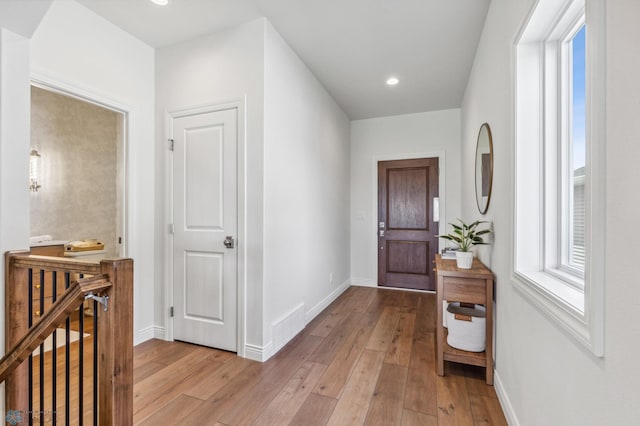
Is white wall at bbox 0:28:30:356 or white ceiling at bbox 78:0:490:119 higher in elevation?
white ceiling at bbox 78:0:490:119

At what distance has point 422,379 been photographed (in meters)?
2.16

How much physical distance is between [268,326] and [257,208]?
0.97 meters

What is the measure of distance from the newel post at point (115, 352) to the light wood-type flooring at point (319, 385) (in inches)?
20.5

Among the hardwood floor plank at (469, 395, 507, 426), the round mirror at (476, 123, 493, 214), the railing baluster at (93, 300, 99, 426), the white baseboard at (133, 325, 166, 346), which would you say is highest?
the round mirror at (476, 123, 493, 214)

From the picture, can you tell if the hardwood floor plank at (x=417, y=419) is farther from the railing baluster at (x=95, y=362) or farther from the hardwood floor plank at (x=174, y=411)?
the railing baluster at (x=95, y=362)

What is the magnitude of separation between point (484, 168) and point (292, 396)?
2.26 m

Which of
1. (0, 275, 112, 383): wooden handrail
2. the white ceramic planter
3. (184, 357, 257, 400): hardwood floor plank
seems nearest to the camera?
(0, 275, 112, 383): wooden handrail

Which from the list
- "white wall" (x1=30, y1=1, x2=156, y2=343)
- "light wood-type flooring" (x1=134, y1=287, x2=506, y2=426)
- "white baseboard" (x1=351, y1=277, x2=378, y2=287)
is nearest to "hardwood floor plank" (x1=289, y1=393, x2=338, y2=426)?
"light wood-type flooring" (x1=134, y1=287, x2=506, y2=426)

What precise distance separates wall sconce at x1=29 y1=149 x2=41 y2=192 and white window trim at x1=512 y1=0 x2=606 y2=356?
467 cm

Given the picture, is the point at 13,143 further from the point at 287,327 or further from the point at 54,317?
the point at 287,327

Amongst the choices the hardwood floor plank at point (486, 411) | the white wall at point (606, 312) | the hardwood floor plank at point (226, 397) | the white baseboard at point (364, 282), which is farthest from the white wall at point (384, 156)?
the hardwood floor plank at point (226, 397)

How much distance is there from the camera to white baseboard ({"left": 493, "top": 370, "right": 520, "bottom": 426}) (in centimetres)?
161

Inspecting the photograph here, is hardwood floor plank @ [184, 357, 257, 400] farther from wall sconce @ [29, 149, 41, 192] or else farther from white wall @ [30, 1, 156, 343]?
wall sconce @ [29, 149, 41, 192]

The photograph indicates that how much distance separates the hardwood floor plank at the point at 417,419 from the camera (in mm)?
1704
